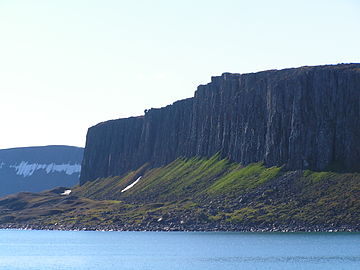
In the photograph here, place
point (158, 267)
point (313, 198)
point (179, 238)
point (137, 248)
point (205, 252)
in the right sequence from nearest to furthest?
point (158, 267) → point (205, 252) → point (137, 248) → point (179, 238) → point (313, 198)

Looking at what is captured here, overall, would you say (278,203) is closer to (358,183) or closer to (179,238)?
(358,183)

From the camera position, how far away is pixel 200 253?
432 feet

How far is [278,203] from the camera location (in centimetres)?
19700

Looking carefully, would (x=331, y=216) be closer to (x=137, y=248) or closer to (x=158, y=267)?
(x=137, y=248)

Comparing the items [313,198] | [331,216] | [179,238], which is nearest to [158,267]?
[179,238]

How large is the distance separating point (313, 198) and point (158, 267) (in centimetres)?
8961

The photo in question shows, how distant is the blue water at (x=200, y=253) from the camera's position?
111 meters

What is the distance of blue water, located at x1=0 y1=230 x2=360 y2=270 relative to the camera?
111 m

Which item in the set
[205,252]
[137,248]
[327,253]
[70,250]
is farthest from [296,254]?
[70,250]

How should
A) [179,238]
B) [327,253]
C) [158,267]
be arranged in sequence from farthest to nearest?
1. [179,238]
2. [327,253]
3. [158,267]

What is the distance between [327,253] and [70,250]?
191 feet

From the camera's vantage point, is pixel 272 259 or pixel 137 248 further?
pixel 137 248

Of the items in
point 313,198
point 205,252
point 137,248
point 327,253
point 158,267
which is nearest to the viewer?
point 158,267

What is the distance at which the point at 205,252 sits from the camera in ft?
438
